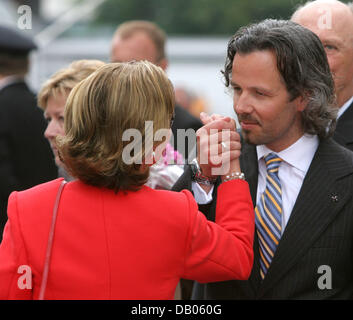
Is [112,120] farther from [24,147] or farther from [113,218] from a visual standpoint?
[24,147]

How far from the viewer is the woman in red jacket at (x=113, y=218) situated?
209cm

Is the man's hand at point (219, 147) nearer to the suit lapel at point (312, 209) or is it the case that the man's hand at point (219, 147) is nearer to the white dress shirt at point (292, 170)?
the white dress shirt at point (292, 170)

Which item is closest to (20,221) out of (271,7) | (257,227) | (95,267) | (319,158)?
(95,267)

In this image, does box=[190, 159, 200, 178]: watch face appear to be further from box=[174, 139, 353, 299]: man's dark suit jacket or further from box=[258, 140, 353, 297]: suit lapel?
box=[258, 140, 353, 297]: suit lapel

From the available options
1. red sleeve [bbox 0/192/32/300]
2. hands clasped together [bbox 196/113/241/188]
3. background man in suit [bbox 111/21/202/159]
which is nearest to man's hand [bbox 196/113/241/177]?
hands clasped together [bbox 196/113/241/188]

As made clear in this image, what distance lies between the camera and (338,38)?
11.0 ft

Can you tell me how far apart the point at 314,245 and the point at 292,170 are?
343 mm

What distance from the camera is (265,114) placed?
8.34 feet

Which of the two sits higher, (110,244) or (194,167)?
(194,167)

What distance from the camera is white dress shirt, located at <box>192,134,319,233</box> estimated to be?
8.50ft

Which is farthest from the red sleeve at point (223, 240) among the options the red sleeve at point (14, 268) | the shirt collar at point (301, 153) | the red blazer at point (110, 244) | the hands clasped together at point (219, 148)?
the red sleeve at point (14, 268)

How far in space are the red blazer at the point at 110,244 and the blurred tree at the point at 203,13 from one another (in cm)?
2667

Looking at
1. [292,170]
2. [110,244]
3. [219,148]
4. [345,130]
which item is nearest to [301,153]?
[292,170]
